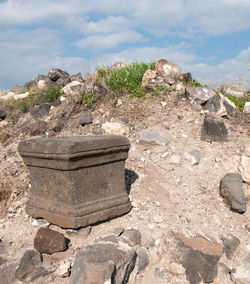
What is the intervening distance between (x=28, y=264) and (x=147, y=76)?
4210 mm

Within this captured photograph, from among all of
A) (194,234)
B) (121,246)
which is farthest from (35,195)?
(194,234)

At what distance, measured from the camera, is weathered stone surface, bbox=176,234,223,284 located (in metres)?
2.62

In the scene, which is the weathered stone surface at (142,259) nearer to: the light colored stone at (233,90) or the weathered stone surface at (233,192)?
the weathered stone surface at (233,192)

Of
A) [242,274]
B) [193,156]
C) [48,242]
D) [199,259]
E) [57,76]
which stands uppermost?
[57,76]

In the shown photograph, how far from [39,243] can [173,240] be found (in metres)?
1.26

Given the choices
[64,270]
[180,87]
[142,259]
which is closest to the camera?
[64,270]

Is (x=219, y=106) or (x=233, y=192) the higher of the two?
(x=219, y=106)

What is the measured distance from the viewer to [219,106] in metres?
5.00

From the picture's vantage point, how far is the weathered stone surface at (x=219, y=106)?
4.99 meters

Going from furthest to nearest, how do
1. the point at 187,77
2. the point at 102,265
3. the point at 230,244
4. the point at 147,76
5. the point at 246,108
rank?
the point at 187,77 → the point at 147,76 → the point at 246,108 → the point at 230,244 → the point at 102,265

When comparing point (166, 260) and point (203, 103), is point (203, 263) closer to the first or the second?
point (166, 260)

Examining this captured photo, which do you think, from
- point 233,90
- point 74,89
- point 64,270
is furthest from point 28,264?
point 233,90

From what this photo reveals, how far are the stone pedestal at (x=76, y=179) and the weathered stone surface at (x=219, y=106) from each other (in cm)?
263

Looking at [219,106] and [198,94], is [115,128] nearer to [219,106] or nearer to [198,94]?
[198,94]
